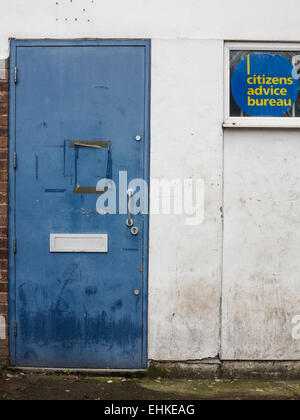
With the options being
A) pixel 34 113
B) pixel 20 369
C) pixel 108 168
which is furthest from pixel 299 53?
pixel 20 369

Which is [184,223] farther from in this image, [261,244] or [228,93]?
[228,93]

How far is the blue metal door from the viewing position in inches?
175

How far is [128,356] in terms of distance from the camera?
4.47 metres

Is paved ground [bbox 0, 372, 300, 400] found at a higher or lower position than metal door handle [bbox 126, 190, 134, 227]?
lower

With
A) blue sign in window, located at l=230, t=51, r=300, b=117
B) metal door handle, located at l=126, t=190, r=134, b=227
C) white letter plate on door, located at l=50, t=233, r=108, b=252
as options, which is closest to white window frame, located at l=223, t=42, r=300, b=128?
blue sign in window, located at l=230, t=51, r=300, b=117

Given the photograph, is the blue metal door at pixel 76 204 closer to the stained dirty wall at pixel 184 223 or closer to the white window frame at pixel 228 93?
the stained dirty wall at pixel 184 223

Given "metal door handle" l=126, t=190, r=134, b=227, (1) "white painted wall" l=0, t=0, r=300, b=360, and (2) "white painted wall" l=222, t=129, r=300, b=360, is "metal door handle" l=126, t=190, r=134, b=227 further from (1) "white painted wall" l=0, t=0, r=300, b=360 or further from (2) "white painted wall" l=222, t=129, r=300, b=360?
(2) "white painted wall" l=222, t=129, r=300, b=360

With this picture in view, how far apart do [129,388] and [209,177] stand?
198 cm

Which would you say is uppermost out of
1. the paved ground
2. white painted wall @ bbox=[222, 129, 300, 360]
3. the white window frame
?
the white window frame

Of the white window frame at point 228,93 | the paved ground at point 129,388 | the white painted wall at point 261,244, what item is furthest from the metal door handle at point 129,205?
the paved ground at point 129,388

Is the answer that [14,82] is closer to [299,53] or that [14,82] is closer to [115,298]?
[115,298]

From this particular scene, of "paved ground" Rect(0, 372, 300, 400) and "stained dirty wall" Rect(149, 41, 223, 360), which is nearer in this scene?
"paved ground" Rect(0, 372, 300, 400)

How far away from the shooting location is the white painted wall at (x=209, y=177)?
4410 mm

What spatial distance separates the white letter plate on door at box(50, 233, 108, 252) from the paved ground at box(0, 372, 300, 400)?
1141 millimetres
